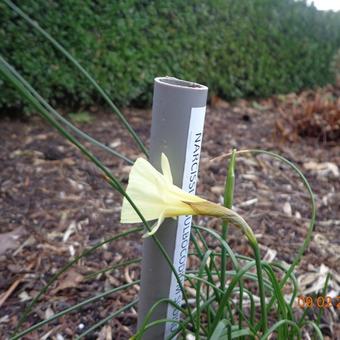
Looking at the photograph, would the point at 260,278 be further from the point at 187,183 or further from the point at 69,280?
the point at 69,280

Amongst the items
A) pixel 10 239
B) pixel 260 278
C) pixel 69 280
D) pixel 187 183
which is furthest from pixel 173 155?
pixel 10 239

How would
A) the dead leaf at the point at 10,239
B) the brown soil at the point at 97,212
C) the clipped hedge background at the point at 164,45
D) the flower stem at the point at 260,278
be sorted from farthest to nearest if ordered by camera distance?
the clipped hedge background at the point at 164,45 → the dead leaf at the point at 10,239 → the brown soil at the point at 97,212 → the flower stem at the point at 260,278

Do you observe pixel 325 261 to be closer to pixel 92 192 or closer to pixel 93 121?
pixel 92 192

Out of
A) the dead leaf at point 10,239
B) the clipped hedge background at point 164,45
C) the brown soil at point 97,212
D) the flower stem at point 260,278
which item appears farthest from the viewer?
the clipped hedge background at point 164,45

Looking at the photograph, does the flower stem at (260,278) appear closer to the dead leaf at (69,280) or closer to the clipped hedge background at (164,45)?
the dead leaf at (69,280)

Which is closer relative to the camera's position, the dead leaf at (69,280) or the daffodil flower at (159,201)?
the daffodil flower at (159,201)

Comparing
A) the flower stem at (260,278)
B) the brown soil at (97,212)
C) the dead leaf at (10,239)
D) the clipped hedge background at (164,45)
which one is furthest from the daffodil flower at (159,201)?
the clipped hedge background at (164,45)
